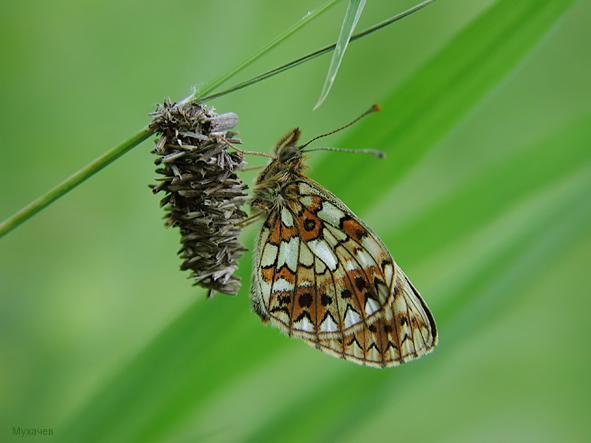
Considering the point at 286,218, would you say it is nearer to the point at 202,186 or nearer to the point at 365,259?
the point at 365,259

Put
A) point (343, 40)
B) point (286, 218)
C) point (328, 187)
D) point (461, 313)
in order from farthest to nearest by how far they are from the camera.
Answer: point (286, 218) → point (328, 187) → point (461, 313) → point (343, 40)

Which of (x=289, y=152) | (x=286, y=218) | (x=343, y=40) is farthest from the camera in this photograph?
(x=286, y=218)

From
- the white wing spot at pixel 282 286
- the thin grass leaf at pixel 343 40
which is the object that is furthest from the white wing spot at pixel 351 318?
the thin grass leaf at pixel 343 40

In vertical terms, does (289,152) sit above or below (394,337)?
above

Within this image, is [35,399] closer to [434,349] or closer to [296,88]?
[434,349]

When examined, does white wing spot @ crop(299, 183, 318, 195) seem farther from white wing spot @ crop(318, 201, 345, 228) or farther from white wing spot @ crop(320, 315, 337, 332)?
white wing spot @ crop(320, 315, 337, 332)

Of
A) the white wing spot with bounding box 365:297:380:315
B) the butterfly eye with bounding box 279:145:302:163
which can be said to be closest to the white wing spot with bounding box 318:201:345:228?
the butterfly eye with bounding box 279:145:302:163

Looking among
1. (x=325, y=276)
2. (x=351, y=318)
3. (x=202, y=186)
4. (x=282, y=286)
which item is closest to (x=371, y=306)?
(x=351, y=318)
